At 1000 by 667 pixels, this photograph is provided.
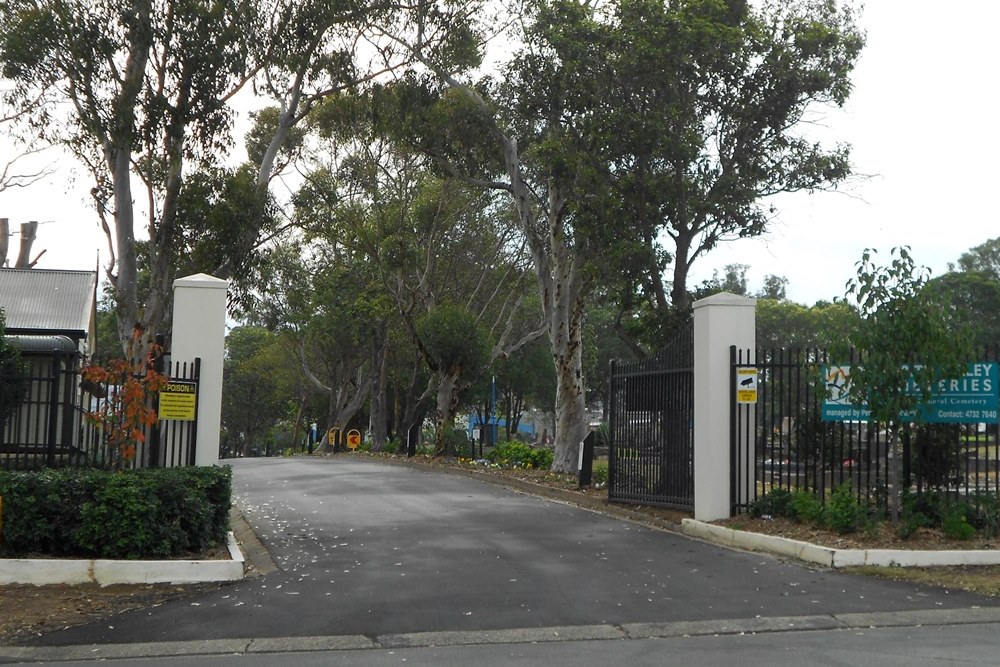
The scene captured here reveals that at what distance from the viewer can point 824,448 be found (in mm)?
12758

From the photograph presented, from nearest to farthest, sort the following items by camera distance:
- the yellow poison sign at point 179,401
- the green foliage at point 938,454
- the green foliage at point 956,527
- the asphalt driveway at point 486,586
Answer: the asphalt driveway at point 486,586 → the green foliage at point 956,527 → the green foliage at point 938,454 → the yellow poison sign at point 179,401

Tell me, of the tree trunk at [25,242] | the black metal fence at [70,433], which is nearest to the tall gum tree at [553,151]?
the black metal fence at [70,433]

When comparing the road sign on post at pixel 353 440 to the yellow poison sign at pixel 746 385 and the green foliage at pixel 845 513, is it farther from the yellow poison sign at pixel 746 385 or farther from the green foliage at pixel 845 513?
the green foliage at pixel 845 513

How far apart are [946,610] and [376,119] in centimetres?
1758

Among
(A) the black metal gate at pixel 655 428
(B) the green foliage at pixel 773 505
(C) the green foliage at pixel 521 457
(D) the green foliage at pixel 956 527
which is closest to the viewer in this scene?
(D) the green foliage at pixel 956 527

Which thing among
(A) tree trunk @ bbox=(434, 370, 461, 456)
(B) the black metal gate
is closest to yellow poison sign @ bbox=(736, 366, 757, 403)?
(B) the black metal gate

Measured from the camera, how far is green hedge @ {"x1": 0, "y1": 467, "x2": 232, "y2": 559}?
10.4 m

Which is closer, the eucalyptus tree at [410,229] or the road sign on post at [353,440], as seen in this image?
the eucalyptus tree at [410,229]

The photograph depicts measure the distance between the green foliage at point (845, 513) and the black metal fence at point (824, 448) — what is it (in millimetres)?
282

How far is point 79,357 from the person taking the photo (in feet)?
41.0

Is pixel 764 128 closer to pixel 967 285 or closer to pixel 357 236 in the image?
pixel 357 236

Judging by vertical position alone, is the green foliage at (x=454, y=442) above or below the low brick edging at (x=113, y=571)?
above

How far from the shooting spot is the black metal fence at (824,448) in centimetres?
1235

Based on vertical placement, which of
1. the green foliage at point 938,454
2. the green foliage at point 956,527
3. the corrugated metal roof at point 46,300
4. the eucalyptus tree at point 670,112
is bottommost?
the green foliage at point 956,527
